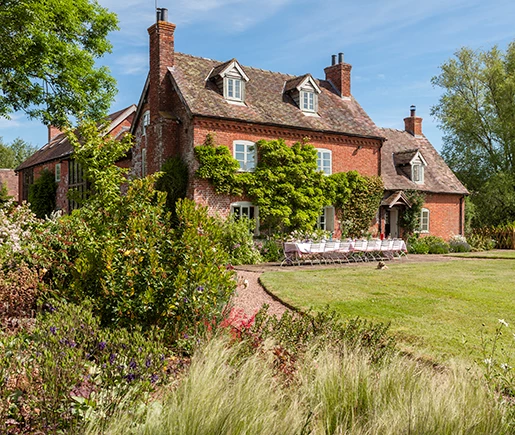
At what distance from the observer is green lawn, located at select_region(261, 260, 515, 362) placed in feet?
22.4

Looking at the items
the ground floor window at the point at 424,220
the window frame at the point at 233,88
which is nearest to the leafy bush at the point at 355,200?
the ground floor window at the point at 424,220

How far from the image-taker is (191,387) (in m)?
3.46

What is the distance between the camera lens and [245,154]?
2034 cm

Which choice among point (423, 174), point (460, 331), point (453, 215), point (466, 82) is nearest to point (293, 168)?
point (423, 174)

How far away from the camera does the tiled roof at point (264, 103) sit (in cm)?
1986

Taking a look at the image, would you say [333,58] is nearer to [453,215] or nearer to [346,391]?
[453,215]

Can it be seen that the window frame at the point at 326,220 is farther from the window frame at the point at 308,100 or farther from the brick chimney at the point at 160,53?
the brick chimney at the point at 160,53

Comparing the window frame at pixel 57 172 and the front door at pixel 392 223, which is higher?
the window frame at pixel 57 172

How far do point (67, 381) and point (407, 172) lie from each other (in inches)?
1020

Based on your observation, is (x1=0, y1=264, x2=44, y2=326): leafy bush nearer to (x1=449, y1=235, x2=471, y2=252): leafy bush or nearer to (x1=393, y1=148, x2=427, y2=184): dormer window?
(x1=449, y1=235, x2=471, y2=252): leafy bush

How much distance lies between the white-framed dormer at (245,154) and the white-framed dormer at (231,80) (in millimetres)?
1943

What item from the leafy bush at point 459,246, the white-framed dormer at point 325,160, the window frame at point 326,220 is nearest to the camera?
the white-framed dormer at point 325,160

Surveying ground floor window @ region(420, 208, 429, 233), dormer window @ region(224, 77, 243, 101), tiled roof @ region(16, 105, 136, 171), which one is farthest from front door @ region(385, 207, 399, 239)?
tiled roof @ region(16, 105, 136, 171)

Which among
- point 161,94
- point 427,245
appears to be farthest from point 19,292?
point 427,245
